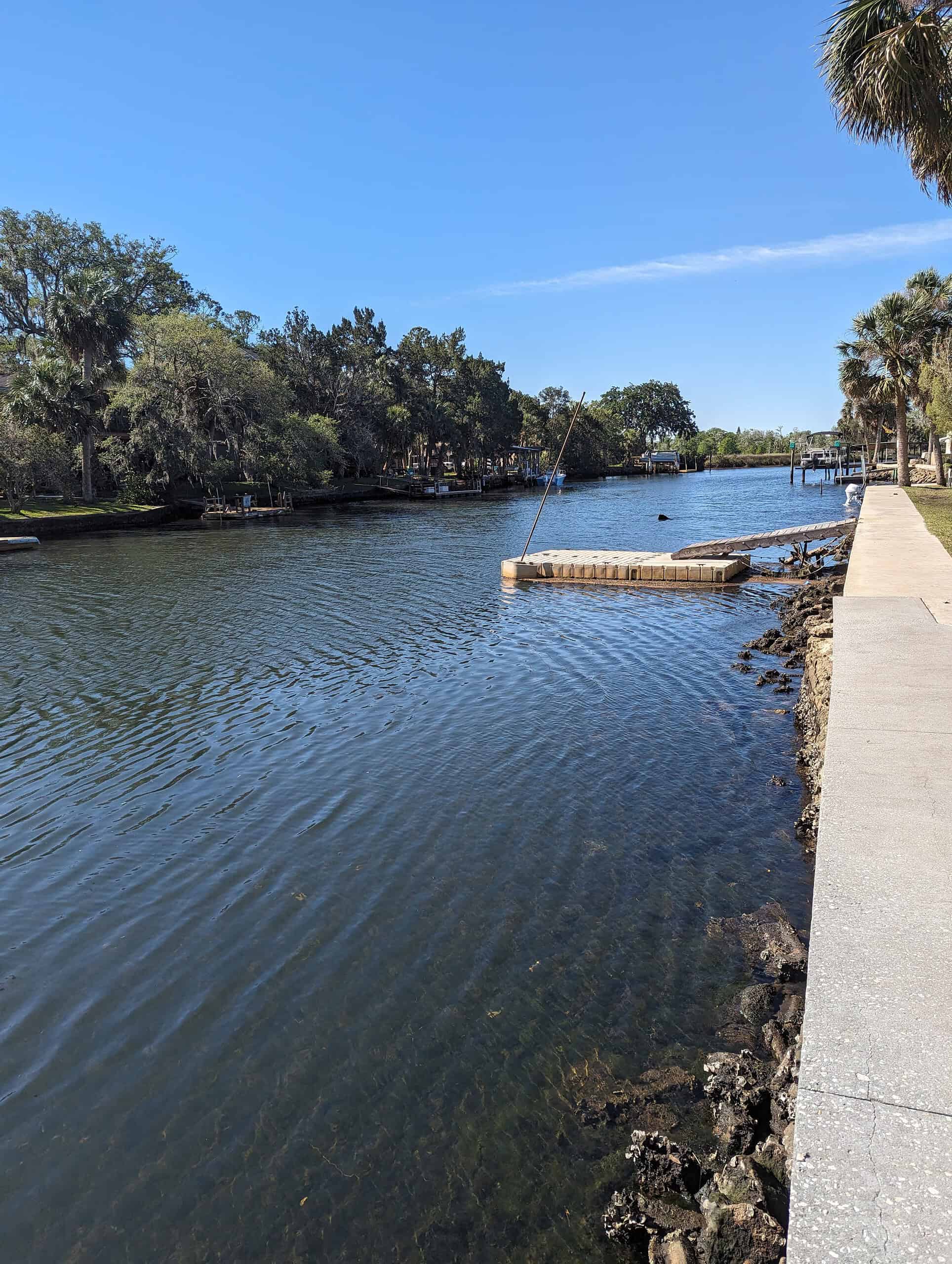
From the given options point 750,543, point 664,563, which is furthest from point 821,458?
point 664,563

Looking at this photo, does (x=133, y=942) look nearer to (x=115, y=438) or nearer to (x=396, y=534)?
(x=396, y=534)

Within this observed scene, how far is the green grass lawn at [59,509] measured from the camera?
4088 centimetres

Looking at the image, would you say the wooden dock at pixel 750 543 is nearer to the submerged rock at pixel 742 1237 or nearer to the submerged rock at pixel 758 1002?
the submerged rock at pixel 758 1002

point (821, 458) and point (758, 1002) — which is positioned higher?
point (821, 458)

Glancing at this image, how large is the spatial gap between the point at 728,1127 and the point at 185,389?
2045 inches

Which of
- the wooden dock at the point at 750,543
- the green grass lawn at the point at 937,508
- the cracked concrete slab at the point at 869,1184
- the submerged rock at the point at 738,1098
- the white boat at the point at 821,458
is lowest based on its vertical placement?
the submerged rock at the point at 738,1098

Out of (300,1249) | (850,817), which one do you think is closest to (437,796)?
(850,817)

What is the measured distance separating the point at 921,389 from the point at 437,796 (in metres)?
40.3

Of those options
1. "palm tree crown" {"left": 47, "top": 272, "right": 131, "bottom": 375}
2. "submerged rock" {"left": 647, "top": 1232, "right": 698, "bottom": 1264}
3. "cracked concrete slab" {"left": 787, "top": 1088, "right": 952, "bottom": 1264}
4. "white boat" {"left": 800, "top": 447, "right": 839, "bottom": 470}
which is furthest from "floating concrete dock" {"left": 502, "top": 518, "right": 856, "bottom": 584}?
"white boat" {"left": 800, "top": 447, "right": 839, "bottom": 470}

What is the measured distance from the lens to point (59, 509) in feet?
144

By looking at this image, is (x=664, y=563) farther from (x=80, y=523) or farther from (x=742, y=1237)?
(x=80, y=523)

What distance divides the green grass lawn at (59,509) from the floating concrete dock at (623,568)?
28.4 metres

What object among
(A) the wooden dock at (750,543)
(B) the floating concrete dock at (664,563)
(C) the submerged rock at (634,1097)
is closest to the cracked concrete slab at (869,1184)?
(C) the submerged rock at (634,1097)

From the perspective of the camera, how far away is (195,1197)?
3.85 metres
